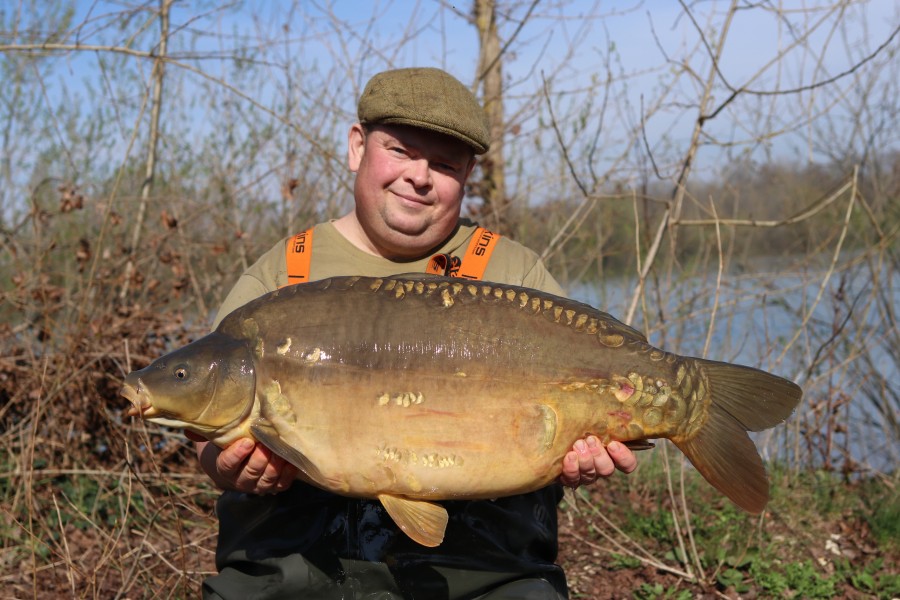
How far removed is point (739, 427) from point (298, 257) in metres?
1.42

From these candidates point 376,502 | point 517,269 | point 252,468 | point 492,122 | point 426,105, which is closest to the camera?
point 252,468

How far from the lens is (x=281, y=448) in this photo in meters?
2.09

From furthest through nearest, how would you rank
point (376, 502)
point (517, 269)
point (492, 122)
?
1. point (492, 122)
2. point (517, 269)
3. point (376, 502)

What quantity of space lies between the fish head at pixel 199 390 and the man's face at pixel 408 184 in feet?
2.48

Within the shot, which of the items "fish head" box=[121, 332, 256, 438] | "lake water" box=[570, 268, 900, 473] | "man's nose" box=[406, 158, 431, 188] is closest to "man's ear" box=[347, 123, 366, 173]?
"man's nose" box=[406, 158, 431, 188]

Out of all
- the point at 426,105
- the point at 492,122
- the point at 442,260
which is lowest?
the point at 442,260

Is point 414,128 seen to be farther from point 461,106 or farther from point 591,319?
point 591,319

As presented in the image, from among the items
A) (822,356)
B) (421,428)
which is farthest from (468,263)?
(822,356)

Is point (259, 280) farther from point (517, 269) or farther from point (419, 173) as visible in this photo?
point (517, 269)

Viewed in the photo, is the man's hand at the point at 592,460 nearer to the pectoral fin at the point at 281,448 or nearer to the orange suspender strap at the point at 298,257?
the pectoral fin at the point at 281,448

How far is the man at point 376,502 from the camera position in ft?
7.86

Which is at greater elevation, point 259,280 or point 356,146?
point 356,146

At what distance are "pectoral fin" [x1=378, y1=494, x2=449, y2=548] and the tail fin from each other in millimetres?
676

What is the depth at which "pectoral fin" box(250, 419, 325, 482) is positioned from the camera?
2.07 m
